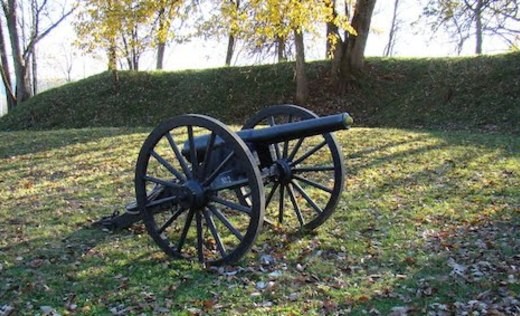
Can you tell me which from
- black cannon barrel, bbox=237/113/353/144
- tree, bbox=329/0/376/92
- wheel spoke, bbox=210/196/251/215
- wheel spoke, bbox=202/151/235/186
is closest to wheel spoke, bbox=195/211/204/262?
wheel spoke, bbox=210/196/251/215

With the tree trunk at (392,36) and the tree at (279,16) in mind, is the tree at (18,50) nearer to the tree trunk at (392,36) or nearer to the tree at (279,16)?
the tree at (279,16)

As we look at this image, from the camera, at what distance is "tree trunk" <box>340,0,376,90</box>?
741 inches

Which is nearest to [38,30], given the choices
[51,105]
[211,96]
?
[51,105]

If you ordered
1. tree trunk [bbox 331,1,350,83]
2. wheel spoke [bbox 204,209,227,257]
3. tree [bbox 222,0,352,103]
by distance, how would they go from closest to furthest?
wheel spoke [bbox 204,209,227,257] < tree [bbox 222,0,352,103] < tree trunk [bbox 331,1,350,83]

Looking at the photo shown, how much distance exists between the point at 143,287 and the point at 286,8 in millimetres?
10070

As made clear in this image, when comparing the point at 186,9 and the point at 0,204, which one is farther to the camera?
the point at 186,9

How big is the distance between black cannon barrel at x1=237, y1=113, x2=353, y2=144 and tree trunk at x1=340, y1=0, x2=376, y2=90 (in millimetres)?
14356

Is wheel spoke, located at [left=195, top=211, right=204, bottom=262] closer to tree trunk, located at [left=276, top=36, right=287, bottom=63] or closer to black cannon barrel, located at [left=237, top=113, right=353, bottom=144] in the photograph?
black cannon barrel, located at [left=237, top=113, right=353, bottom=144]

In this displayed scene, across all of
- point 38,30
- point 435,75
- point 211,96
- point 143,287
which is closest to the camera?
point 143,287

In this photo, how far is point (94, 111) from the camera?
22.3 m

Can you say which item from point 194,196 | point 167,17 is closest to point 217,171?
point 194,196

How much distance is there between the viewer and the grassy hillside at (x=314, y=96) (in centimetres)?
1667

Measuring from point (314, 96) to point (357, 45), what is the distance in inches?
92.6

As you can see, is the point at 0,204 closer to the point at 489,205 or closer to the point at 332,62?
the point at 489,205
